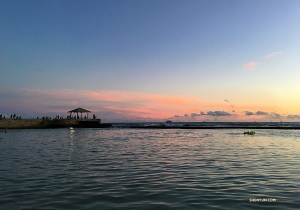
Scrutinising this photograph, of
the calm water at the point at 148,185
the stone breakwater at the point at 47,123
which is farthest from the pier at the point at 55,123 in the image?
the calm water at the point at 148,185

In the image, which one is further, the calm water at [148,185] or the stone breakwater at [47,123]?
the stone breakwater at [47,123]

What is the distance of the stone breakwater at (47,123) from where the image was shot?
83312mm

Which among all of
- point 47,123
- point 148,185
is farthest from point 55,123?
point 148,185

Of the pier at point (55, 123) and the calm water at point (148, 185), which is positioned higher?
the pier at point (55, 123)

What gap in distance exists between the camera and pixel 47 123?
94.9m

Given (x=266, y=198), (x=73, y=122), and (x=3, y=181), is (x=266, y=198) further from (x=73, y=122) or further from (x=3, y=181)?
(x=73, y=122)

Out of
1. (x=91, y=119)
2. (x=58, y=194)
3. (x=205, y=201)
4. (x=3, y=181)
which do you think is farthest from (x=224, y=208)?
(x=91, y=119)

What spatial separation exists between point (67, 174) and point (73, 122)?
89369mm

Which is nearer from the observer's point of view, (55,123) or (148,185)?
(148,185)

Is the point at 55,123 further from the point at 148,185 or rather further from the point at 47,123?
the point at 148,185

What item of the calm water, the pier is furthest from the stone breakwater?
the calm water

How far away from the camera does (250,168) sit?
611 inches

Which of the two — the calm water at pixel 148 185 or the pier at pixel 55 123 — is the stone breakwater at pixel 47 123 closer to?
the pier at pixel 55 123

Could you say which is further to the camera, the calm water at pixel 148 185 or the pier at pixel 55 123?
the pier at pixel 55 123
